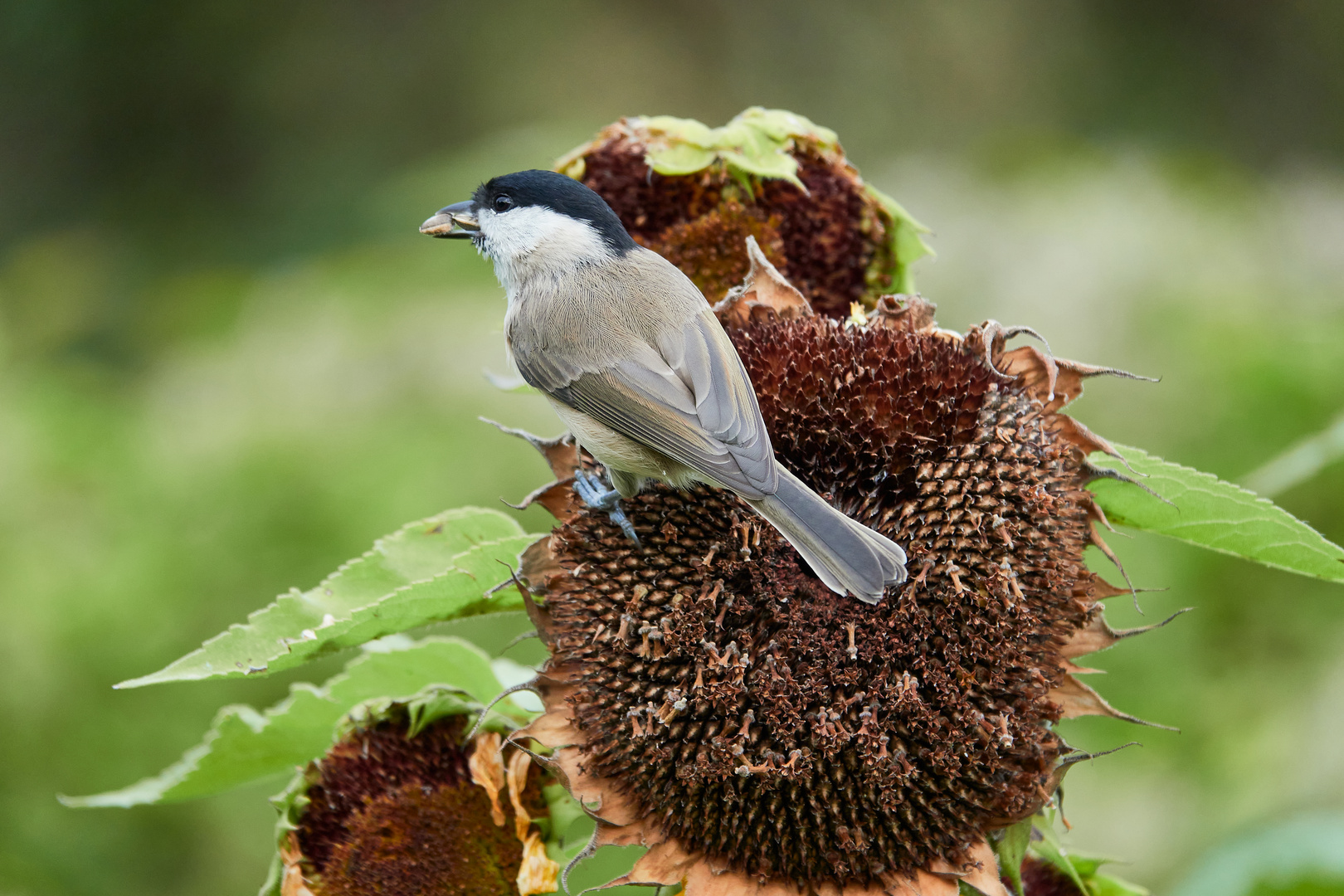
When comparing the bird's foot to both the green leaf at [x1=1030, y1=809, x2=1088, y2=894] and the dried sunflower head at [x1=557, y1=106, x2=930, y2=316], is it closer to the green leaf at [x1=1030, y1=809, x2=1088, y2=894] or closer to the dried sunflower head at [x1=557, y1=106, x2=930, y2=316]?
the dried sunflower head at [x1=557, y1=106, x2=930, y2=316]

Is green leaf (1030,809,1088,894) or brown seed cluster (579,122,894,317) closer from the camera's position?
green leaf (1030,809,1088,894)

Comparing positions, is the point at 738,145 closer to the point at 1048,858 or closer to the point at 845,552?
the point at 845,552

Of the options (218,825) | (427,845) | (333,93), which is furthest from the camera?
(333,93)

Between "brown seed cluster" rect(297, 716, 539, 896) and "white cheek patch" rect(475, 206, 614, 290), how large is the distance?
0.88 meters

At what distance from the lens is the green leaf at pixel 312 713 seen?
1836 mm

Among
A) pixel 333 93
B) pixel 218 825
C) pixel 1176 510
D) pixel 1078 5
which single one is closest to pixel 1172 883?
pixel 1176 510

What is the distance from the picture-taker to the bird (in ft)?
4.94

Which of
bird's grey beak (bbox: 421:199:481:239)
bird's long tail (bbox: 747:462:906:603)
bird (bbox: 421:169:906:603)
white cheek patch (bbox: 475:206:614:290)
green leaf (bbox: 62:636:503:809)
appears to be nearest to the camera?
bird's long tail (bbox: 747:462:906:603)

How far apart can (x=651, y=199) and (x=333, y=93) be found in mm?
6884

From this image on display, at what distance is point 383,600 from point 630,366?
0.61 meters

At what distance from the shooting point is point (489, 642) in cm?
449

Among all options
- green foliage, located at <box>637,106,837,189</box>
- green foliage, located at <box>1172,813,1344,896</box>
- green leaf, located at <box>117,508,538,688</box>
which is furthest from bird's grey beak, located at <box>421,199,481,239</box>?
green foliage, located at <box>1172,813,1344,896</box>

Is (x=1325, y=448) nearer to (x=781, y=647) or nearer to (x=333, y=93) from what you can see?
Result: (x=781, y=647)

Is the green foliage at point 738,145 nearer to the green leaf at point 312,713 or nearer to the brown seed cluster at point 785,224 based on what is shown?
the brown seed cluster at point 785,224
